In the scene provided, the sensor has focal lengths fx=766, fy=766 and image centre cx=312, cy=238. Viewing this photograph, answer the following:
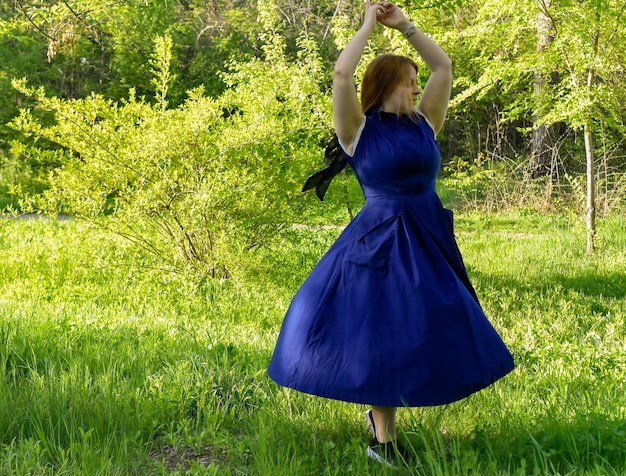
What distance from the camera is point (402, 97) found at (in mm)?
3072

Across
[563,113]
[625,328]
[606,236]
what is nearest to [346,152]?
[625,328]

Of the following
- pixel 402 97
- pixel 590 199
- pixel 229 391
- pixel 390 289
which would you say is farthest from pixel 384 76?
pixel 590 199

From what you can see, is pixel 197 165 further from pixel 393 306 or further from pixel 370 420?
pixel 393 306

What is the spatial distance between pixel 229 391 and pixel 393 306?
3.93 ft

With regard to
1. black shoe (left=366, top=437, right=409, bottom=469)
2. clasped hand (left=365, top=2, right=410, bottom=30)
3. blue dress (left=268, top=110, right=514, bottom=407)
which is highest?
clasped hand (left=365, top=2, right=410, bottom=30)

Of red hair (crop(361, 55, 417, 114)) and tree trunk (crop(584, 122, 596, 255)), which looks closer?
red hair (crop(361, 55, 417, 114))

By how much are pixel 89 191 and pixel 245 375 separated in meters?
3.36

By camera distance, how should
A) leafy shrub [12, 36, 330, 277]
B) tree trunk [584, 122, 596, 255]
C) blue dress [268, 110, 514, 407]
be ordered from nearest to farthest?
blue dress [268, 110, 514, 407] < leafy shrub [12, 36, 330, 277] < tree trunk [584, 122, 596, 255]

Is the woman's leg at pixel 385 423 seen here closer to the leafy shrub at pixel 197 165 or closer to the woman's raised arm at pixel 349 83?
A: the woman's raised arm at pixel 349 83

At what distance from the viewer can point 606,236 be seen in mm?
9953

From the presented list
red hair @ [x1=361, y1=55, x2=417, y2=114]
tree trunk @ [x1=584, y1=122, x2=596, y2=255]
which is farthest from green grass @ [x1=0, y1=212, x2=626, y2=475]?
tree trunk @ [x1=584, y1=122, x2=596, y2=255]

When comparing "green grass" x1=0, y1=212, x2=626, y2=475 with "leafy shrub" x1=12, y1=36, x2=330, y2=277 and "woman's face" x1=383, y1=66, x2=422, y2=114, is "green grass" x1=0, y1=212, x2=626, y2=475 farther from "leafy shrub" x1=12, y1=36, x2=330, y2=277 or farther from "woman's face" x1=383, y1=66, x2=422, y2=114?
"woman's face" x1=383, y1=66, x2=422, y2=114

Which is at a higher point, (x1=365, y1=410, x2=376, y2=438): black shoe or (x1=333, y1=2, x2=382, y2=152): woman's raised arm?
(x1=333, y1=2, x2=382, y2=152): woman's raised arm

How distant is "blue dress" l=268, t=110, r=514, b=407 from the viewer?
8.77 feet
